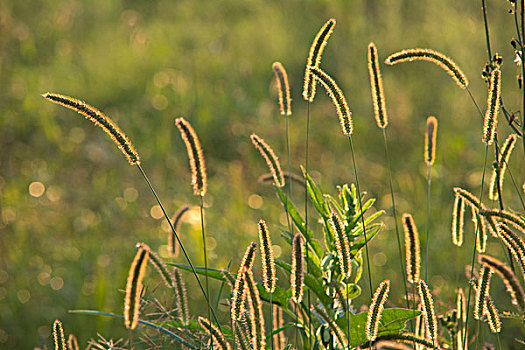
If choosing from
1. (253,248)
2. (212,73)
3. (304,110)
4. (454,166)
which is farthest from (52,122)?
(253,248)

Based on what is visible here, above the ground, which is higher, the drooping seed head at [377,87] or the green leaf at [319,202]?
the drooping seed head at [377,87]

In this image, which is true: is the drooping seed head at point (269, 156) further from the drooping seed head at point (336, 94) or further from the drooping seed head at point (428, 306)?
the drooping seed head at point (428, 306)

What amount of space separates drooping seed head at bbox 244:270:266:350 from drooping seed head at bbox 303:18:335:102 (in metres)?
0.37

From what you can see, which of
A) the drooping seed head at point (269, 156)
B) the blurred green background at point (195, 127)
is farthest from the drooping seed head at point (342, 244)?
the blurred green background at point (195, 127)

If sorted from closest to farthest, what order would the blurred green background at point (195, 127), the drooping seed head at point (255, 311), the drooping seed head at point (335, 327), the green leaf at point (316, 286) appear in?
the drooping seed head at point (255, 311), the drooping seed head at point (335, 327), the green leaf at point (316, 286), the blurred green background at point (195, 127)

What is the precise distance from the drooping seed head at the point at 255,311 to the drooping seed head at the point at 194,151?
17 cm

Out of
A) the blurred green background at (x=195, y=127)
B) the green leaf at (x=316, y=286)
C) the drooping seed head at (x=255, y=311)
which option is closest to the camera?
the drooping seed head at (x=255, y=311)

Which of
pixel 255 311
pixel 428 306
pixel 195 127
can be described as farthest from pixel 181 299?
pixel 195 127

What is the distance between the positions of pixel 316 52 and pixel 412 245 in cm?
39

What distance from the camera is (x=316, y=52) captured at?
1.14 metres

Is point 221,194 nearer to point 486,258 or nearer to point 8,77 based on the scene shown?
point 8,77

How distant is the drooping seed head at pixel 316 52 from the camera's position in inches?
43.7

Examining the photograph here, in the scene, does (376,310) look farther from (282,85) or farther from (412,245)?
(282,85)

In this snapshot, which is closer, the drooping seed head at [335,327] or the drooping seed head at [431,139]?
the drooping seed head at [335,327]
